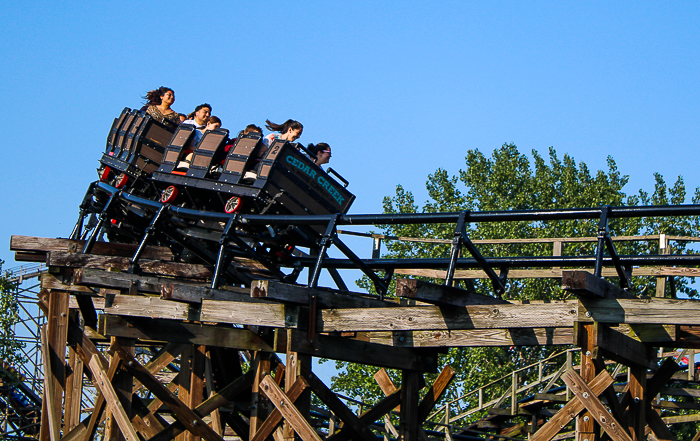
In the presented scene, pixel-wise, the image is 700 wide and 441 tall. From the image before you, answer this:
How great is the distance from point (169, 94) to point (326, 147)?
2646mm

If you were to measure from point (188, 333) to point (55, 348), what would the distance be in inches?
77.3

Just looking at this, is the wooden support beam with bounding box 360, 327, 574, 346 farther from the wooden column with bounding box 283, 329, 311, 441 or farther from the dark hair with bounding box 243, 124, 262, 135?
the dark hair with bounding box 243, 124, 262, 135

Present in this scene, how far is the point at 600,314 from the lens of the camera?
246 inches

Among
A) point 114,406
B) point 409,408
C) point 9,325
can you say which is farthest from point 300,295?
point 9,325

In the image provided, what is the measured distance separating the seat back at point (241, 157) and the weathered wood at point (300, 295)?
2.73m

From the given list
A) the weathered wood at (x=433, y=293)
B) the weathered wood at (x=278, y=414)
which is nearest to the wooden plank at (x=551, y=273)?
the weathered wood at (x=278, y=414)

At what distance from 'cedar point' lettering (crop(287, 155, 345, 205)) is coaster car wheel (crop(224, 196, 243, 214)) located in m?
0.74

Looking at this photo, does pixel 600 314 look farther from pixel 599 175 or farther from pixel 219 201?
pixel 599 175

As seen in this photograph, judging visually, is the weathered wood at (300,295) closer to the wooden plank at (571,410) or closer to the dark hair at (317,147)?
the wooden plank at (571,410)

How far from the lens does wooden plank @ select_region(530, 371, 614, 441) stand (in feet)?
20.1

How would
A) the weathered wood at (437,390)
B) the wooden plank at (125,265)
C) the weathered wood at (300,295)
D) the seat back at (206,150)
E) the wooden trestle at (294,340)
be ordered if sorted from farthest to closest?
the seat back at (206,150)
the wooden plank at (125,265)
the weathered wood at (437,390)
the weathered wood at (300,295)
the wooden trestle at (294,340)

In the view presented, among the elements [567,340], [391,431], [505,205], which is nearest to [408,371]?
[567,340]

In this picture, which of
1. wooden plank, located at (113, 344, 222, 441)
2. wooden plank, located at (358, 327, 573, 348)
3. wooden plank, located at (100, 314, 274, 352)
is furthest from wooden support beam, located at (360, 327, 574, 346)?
wooden plank, located at (113, 344, 222, 441)

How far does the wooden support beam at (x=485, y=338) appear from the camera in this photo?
7398mm
